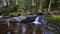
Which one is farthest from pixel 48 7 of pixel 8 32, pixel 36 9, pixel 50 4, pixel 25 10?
pixel 8 32

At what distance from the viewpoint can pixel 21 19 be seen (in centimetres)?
761

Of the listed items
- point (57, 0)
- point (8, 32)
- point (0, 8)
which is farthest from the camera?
point (57, 0)

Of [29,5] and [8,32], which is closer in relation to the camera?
[8,32]

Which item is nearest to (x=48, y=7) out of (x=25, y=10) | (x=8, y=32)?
(x=25, y=10)

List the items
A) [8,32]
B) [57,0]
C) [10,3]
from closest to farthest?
[8,32] < [10,3] < [57,0]

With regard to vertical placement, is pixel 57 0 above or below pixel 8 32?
above

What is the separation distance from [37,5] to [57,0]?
185 cm

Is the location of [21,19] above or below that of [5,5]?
below

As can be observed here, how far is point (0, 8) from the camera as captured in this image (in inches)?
389

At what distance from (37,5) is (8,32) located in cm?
592

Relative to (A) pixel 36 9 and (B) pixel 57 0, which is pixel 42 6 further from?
(B) pixel 57 0

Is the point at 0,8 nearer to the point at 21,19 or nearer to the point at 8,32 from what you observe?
the point at 21,19

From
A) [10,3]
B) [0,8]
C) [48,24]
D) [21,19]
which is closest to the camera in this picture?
[48,24]

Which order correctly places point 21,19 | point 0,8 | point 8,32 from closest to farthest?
point 8,32 < point 21,19 < point 0,8
